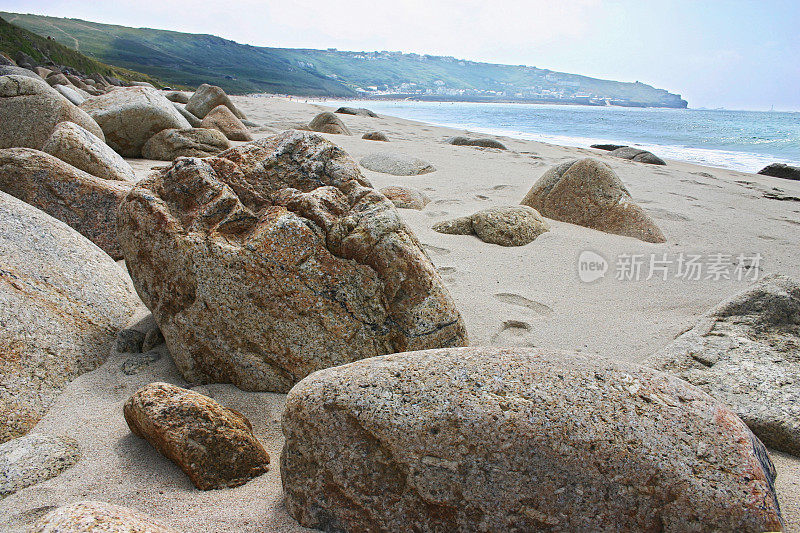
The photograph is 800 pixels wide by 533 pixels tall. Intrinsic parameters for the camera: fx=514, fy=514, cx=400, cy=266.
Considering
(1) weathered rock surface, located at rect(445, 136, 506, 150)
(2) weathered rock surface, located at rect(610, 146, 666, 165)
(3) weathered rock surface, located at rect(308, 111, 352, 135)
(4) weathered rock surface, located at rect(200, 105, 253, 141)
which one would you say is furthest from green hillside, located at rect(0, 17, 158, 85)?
(2) weathered rock surface, located at rect(610, 146, 666, 165)

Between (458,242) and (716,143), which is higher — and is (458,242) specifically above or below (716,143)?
below

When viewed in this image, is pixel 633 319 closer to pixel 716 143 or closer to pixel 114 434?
pixel 114 434

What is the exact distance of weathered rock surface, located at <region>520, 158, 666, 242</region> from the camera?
16.1 feet

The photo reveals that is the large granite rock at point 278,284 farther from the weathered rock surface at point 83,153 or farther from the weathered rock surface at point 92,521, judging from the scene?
the weathered rock surface at point 83,153

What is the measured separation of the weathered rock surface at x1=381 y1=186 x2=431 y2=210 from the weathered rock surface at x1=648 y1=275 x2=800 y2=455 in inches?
124

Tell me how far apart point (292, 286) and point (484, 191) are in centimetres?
443

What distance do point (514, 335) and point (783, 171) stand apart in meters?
10.4

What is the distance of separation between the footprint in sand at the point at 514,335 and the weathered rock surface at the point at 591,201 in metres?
2.42

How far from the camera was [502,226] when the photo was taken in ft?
14.6

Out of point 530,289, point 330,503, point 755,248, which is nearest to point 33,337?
point 330,503

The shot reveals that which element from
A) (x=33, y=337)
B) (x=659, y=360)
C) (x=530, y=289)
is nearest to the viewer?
(x=33, y=337)

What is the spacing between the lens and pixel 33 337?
7.23 ft

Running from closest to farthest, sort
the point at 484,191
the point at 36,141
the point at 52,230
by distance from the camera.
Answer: the point at 52,230
the point at 36,141
the point at 484,191

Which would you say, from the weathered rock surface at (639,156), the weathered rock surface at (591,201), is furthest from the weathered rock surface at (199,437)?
the weathered rock surface at (639,156)
